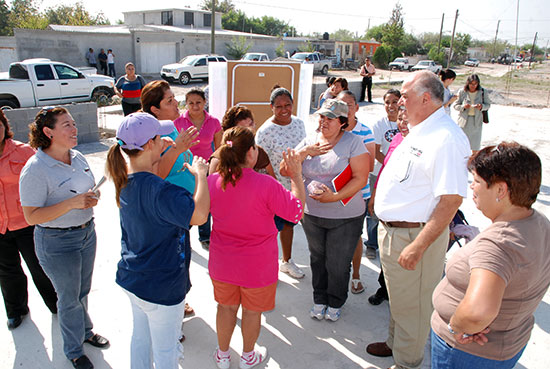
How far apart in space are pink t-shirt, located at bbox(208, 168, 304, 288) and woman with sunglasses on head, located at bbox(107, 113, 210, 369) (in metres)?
0.25

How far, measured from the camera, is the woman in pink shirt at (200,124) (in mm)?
3926

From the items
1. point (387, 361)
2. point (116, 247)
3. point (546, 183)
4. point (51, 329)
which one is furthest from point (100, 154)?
point (546, 183)

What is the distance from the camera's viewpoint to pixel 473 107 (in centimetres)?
609

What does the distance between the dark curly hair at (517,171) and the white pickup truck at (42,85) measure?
12.5 meters

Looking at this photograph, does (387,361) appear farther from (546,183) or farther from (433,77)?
(546,183)

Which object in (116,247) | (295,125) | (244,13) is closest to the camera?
(295,125)

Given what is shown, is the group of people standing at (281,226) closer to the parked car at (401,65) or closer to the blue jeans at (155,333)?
the blue jeans at (155,333)

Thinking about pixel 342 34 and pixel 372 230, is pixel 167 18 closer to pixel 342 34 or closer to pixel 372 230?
pixel 372 230

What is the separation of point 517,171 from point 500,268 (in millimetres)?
389

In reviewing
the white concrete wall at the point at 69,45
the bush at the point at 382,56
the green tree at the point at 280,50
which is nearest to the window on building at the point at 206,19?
the green tree at the point at 280,50

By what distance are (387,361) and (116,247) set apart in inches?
118

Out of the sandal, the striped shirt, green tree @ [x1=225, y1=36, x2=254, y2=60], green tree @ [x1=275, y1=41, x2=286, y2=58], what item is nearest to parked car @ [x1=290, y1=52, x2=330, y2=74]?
green tree @ [x1=225, y1=36, x2=254, y2=60]

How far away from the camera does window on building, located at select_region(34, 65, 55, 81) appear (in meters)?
11.6

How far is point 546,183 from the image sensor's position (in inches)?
261
